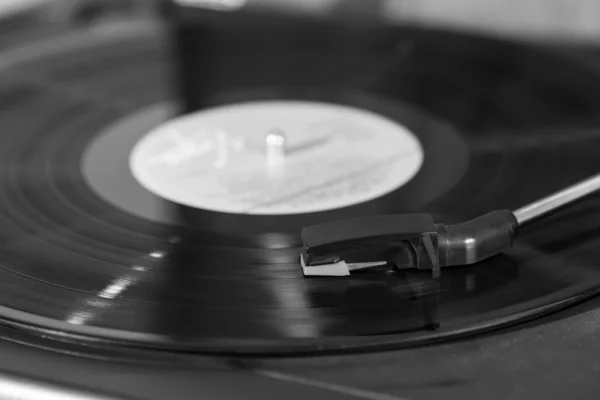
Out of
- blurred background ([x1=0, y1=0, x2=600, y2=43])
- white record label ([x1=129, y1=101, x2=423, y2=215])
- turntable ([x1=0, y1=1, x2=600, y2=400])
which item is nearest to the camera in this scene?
turntable ([x1=0, y1=1, x2=600, y2=400])

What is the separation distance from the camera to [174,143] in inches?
34.0

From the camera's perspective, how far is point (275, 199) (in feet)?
2.38

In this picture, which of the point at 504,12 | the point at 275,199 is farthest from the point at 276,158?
the point at 504,12

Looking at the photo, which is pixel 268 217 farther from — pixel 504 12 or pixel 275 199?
pixel 504 12

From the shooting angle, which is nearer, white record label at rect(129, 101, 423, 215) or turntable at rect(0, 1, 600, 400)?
turntable at rect(0, 1, 600, 400)

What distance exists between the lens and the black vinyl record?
1.71 ft

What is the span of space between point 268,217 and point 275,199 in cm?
5

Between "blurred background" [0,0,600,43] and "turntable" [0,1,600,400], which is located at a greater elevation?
"blurred background" [0,0,600,43]

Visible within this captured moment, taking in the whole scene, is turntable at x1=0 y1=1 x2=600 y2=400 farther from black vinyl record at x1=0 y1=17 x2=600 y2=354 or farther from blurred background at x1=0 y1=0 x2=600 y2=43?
blurred background at x1=0 y1=0 x2=600 y2=43

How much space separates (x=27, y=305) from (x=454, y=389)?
28cm

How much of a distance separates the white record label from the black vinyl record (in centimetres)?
2

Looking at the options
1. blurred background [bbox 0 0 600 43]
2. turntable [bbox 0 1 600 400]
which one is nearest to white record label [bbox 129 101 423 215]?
turntable [bbox 0 1 600 400]

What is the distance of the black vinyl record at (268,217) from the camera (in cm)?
52

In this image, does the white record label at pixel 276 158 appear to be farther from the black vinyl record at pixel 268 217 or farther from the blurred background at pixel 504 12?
A: the blurred background at pixel 504 12
